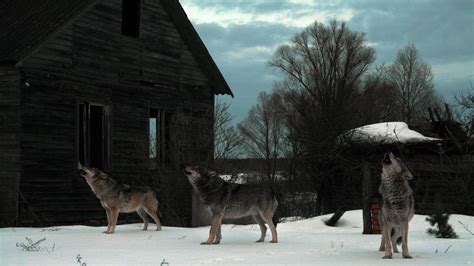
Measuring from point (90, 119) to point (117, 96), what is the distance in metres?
1.72

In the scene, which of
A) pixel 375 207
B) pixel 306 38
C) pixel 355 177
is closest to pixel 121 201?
pixel 375 207

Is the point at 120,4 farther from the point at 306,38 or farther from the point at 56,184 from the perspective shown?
the point at 306,38

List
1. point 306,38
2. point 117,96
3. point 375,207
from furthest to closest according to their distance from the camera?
point 306,38 < point 117,96 < point 375,207

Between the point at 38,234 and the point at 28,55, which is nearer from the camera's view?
the point at 38,234

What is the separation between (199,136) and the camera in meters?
18.7

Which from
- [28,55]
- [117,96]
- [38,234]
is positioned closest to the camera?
[38,234]

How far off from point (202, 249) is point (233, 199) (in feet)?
4.48

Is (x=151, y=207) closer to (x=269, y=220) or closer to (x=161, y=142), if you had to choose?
(x=269, y=220)

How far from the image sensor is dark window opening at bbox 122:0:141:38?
21062 millimetres

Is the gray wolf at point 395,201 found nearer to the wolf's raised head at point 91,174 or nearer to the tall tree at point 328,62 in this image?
the wolf's raised head at point 91,174

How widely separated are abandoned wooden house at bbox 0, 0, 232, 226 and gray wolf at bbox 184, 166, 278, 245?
6.77 meters

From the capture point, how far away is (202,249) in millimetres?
8727

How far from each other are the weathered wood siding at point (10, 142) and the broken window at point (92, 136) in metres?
2.07

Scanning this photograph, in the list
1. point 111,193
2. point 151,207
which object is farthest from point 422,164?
point 111,193
